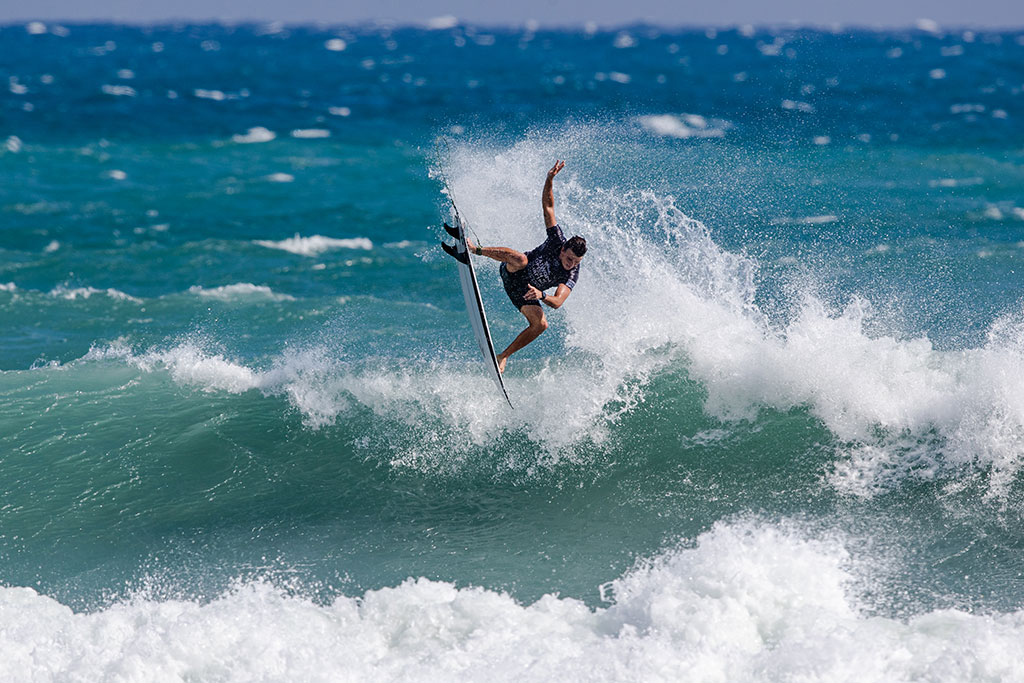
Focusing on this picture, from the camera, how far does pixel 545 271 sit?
8969mm

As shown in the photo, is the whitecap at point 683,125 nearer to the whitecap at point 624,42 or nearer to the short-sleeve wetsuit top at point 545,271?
the short-sleeve wetsuit top at point 545,271

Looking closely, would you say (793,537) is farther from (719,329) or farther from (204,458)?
(204,458)

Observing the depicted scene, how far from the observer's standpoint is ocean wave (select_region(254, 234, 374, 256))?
59.4 feet

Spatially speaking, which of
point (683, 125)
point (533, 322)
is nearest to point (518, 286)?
point (533, 322)

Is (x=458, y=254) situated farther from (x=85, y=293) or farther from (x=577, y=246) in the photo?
(x=85, y=293)

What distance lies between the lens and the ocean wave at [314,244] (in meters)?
18.1

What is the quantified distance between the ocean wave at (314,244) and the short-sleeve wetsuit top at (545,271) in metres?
9.36

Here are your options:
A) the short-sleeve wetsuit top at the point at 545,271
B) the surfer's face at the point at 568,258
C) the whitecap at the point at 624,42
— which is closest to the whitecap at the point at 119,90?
the short-sleeve wetsuit top at the point at 545,271

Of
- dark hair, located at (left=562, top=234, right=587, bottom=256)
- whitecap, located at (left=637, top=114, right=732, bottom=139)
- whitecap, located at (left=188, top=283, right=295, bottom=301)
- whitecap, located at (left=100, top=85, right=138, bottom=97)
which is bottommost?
whitecap, located at (left=188, top=283, right=295, bottom=301)

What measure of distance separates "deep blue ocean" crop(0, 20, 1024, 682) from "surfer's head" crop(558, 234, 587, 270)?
→ 165 cm

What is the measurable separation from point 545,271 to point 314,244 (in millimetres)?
10246

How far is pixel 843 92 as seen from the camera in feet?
115

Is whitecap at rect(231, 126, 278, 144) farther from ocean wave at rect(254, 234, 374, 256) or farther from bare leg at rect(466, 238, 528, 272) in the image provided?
bare leg at rect(466, 238, 528, 272)

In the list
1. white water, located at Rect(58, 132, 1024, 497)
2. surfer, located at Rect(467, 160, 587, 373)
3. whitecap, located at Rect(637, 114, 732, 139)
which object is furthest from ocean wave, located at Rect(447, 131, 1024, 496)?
whitecap, located at Rect(637, 114, 732, 139)
